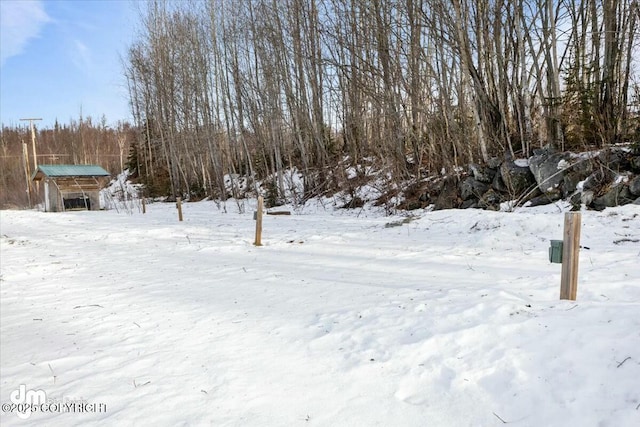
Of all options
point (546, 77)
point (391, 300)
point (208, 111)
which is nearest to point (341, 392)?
point (391, 300)

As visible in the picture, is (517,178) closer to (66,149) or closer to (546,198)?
(546,198)

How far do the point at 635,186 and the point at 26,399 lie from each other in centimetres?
1019

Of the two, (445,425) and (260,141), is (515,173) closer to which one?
(445,425)

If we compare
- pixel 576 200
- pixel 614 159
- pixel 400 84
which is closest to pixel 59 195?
pixel 400 84

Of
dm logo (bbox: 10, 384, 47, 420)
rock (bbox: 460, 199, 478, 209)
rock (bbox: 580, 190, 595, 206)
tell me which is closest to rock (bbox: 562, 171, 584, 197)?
rock (bbox: 580, 190, 595, 206)

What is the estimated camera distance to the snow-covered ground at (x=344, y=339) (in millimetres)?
2525

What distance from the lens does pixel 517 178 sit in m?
10.2

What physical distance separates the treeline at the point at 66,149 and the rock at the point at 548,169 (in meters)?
44.0

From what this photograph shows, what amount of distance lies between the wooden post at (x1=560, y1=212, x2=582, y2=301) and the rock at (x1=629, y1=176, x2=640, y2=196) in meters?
5.80

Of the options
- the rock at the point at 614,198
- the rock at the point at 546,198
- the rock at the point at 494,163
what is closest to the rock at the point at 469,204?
the rock at the point at 494,163

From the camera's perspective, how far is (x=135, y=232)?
12.1 meters

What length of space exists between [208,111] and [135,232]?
14.5 meters

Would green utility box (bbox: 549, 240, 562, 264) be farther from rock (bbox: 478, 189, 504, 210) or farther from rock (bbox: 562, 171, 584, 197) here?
rock (bbox: 478, 189, 504, 210)

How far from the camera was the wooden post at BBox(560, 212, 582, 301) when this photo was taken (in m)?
3.56
